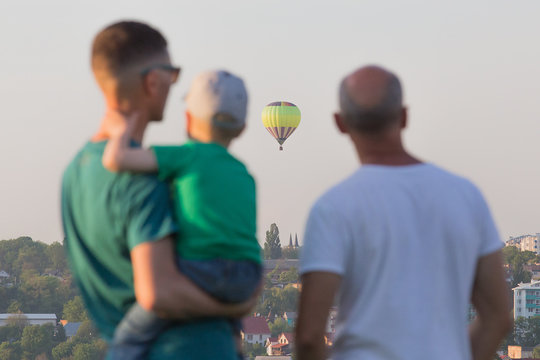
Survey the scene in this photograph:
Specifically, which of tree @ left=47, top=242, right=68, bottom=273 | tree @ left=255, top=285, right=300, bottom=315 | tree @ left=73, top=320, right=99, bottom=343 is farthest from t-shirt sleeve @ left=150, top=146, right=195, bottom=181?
tree @ left=47, top=242, right=68, bottom=273

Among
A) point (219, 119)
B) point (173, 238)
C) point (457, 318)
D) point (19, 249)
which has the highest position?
point (219, 119)

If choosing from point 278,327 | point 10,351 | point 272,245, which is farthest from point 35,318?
point 272,245

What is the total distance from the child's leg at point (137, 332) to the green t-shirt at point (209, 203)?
0.12 metres

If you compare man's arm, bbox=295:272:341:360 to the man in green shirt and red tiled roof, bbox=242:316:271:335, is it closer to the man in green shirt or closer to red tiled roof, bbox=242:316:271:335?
the man in green shirt

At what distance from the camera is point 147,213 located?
223 centimetres

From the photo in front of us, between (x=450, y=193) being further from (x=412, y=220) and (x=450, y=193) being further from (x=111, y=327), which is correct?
(x=111, y=327)

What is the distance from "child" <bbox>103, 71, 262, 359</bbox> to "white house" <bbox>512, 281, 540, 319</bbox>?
91.0 m

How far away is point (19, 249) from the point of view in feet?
424

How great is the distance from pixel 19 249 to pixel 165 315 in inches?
5102

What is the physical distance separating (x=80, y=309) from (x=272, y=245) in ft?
108

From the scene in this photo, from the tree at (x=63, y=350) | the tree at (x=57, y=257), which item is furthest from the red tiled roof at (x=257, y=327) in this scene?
the tree at (x=57, y=257)

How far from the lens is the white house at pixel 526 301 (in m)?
92.0

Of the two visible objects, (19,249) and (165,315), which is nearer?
(165,315)

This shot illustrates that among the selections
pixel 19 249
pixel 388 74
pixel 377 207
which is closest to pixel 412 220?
pixel 377 207
